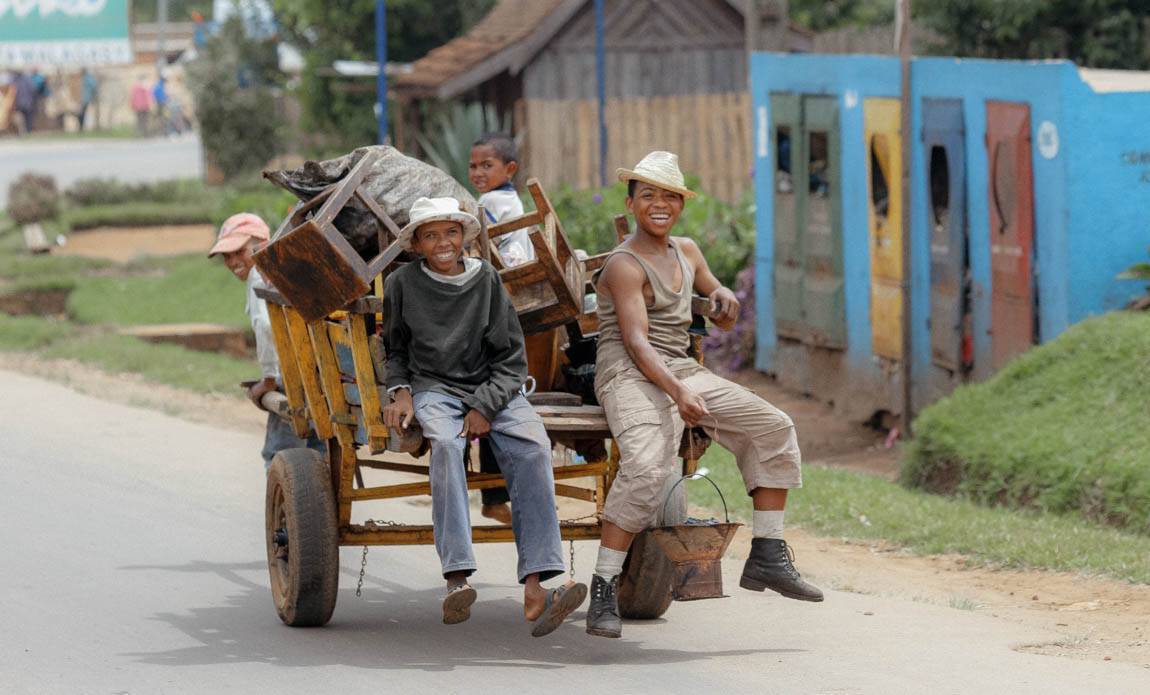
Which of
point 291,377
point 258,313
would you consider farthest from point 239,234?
point 291,377

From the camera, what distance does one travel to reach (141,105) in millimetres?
53094

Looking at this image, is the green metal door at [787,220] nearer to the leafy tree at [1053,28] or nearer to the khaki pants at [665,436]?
the leafy tree at [1053,28]

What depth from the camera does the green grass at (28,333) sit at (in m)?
16.8

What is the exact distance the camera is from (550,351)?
7258 millimetres

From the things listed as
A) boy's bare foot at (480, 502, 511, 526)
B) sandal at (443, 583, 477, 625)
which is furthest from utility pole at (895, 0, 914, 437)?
sandal at (443, 583, 477, 625)

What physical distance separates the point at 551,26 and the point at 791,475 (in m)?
17.5

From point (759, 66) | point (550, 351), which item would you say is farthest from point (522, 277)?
point (759, 66)

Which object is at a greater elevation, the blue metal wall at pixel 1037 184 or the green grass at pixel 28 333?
the blue metal wall at pixel 1037 184

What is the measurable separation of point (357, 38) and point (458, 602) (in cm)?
2338

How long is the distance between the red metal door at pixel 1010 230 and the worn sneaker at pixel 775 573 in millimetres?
5394

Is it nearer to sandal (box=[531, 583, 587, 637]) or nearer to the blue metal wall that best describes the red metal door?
the blue metal wall

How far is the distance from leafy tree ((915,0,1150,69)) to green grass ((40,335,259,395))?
22.4 feet

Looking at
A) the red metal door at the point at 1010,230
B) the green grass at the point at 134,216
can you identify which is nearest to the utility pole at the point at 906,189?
the red metal door at the point at 1010,230

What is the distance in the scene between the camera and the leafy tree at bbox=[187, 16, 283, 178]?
31.0m
